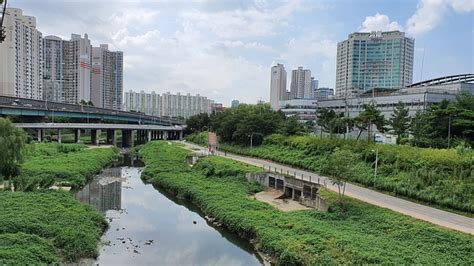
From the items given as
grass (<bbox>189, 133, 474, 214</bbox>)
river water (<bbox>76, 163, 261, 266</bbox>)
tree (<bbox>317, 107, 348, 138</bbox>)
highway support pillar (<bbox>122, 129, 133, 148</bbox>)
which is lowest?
river water (<bbox>76, 163, 261, 266</bbox>)

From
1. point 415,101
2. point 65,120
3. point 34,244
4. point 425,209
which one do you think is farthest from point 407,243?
point 65,120

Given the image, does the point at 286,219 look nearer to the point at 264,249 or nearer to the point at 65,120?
the point at 264,249

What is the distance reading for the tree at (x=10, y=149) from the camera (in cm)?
2667

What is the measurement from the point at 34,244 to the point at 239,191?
16670mm

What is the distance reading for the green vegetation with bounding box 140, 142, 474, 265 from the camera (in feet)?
52.0

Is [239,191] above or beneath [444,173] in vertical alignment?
beneath

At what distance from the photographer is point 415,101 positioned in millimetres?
64438

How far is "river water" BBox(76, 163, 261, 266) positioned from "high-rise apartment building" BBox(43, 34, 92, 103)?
95957 mm

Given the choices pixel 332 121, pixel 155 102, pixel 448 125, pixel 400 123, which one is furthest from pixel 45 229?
pixel 155 102

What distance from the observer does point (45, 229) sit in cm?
1861

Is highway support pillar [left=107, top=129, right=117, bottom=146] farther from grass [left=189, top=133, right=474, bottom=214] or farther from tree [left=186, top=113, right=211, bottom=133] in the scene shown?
grass [left=189, top=133, right=474, bottom=214]

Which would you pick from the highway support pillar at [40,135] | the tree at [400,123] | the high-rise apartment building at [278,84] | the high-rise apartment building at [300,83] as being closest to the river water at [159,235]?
the tree at [400,123]

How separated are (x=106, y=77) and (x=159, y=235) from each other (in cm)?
13132

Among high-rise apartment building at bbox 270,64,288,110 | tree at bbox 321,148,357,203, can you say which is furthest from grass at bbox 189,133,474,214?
high-rise apartment building at bbox 270,64,288,110
